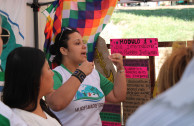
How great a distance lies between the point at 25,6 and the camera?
2652 millimetres

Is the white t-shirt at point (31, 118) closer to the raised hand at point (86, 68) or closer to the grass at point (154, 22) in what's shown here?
the raised hand at point (86, 68)

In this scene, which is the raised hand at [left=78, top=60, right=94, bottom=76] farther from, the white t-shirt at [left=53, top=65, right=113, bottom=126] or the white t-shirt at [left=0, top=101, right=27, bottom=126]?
the white t-shirt at [left=0, top=101, right=27, bottom=126]

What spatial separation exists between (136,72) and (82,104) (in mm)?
815

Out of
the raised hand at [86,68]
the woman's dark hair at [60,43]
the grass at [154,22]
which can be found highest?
the woman's dark hair at [60,43]

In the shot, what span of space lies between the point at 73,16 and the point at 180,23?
8085 millimetres

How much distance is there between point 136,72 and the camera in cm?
224

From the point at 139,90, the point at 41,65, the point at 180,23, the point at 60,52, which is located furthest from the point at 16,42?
the point at 180,23

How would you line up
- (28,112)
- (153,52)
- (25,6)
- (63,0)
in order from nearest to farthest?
1. (28,112)
2. (153,52)
3. (63,0)
4. (25,6)

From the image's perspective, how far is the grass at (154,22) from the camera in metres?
9.35

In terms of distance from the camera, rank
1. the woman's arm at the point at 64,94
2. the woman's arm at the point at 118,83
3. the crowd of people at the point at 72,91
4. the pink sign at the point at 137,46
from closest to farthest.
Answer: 1. the crowd of people at the point at 72,91
2. the woman's arm at the point at 64,94
3. the woman's arm at the point at 118,83
4. the pink sign at the point at 137,46

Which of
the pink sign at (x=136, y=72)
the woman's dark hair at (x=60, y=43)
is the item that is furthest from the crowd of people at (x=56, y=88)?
the pink sign at (x=136, y=72)

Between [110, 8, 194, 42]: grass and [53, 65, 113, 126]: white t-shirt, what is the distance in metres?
7.59

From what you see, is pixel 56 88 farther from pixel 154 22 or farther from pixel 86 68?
pixel 154 22

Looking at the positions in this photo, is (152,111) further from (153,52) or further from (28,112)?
(153,52)
